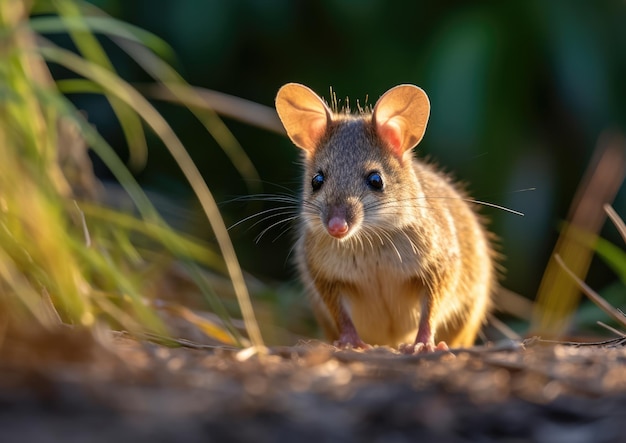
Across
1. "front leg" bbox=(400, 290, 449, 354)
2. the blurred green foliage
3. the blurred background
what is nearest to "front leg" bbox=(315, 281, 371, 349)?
"front leg" bbox=(400, 290, 449, 354)

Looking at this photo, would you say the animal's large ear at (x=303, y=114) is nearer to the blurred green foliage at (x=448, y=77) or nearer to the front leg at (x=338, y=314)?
the front leg at (x=338, y=314)

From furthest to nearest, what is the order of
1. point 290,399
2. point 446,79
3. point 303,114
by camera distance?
point 446,79, point 303,114, point 290,399

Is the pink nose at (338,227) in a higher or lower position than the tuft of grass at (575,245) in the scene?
higher

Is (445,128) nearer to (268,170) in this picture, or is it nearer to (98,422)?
(268,170)

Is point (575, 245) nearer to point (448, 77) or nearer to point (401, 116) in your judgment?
point (401, 116)

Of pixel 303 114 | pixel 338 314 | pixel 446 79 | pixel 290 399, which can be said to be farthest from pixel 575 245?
pixel 290 399

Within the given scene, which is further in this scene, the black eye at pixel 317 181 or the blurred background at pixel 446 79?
the blurred background at pixel 446 79

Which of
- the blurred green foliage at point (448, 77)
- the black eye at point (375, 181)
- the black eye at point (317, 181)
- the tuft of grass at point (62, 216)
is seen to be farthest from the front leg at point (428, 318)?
the blurred green foliage at point (448, 77)
